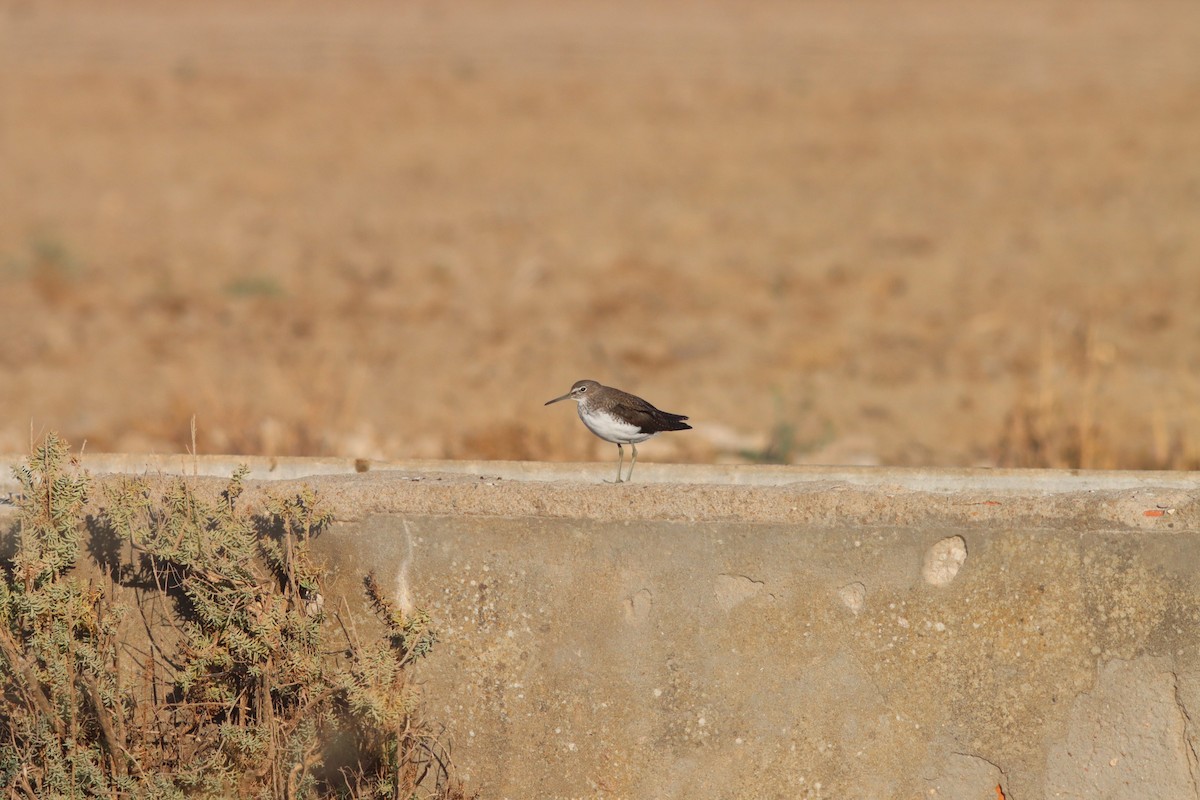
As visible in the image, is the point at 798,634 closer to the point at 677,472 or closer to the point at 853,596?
the point at 853,596

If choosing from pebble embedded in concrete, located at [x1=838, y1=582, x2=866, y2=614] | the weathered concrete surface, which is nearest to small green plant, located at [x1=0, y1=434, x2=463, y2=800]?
the weathered concrete surface

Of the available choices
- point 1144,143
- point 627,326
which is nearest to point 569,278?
point 627,326

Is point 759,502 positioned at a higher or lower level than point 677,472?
lower

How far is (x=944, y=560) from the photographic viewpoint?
168 inches

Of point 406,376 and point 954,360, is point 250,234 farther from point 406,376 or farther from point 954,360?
point 954,360

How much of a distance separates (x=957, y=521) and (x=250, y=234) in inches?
510

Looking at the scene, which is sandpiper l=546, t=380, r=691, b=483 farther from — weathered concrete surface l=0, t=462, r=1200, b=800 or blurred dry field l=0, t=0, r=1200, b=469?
blurred dry field l=0, t=0, r=1200, b=469

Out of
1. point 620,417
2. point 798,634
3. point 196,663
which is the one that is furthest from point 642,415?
point 196,663

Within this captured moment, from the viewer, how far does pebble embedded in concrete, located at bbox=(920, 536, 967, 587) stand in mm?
4250

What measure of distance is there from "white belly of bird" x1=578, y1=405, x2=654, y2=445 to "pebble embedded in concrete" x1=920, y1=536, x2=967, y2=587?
4.88 feet

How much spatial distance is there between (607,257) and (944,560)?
10.7 metres

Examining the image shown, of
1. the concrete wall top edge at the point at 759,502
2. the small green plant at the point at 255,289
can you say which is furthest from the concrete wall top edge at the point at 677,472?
the small green plant at the point at 255,289

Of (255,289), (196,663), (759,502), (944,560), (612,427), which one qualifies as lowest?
(196,663)

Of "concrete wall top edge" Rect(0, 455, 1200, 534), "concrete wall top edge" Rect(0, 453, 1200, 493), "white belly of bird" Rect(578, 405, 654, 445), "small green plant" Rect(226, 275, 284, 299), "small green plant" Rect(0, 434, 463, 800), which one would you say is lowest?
"small green plant" Rect(0, 434, 463, 800)
